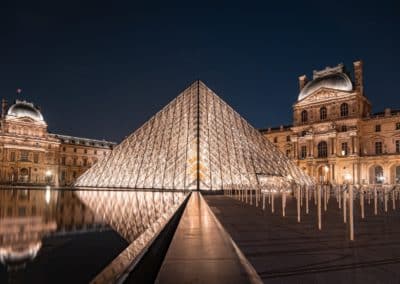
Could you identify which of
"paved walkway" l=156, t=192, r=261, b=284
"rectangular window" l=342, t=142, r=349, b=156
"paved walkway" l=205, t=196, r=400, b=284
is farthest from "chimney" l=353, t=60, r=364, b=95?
"paved walkway" l=156, t=192, r=261, b=284

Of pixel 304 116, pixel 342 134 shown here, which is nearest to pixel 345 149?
pixel 342 134

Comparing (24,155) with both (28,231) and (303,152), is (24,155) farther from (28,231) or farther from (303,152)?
(28,231)

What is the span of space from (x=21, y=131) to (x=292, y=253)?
60.5 m

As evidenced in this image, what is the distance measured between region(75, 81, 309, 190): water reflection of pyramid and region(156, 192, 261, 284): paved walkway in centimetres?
1524

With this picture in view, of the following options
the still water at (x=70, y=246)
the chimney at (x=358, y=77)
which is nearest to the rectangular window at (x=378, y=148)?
the chimney at (x=358, y=77)

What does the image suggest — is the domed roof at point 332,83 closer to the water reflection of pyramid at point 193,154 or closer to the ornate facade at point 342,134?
the ornate facade at point 342,134

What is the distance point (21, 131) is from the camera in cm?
5588

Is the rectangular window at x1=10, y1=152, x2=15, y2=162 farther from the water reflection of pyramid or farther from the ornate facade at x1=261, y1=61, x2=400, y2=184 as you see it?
the ornate facade at x1=261, y1=61, x2=400, y2=184

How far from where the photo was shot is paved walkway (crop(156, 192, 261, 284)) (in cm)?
229

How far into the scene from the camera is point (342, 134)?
41.1 meters

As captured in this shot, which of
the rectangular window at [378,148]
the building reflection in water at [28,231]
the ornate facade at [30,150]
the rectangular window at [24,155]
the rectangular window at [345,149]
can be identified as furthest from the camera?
the rectangular window at [24,155]

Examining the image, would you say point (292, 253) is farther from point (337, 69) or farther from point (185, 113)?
point (337, 69)

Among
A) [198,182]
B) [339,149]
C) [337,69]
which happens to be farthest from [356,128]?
[198,182]

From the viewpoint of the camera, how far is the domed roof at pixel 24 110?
5638 cm
